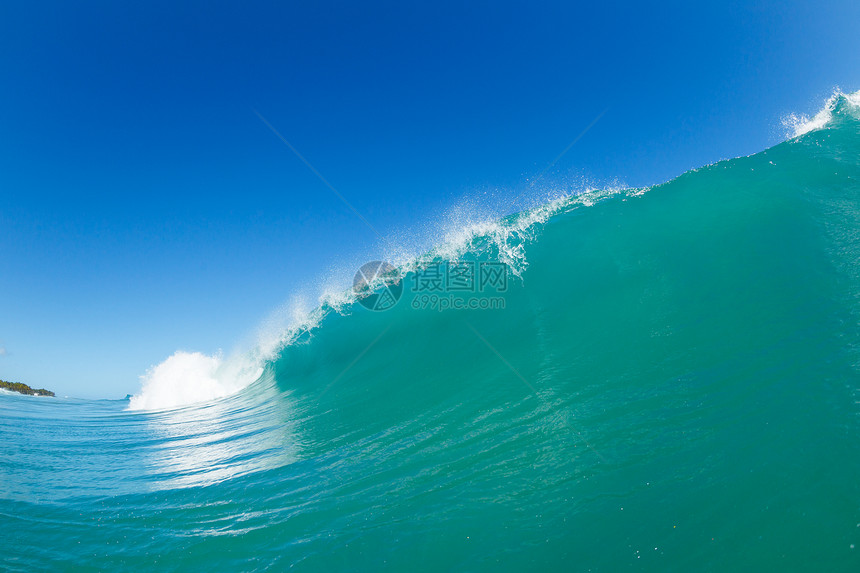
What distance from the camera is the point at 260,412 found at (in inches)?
317

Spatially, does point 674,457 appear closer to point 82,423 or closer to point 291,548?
point 291,548

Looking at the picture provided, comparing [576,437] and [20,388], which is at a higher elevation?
[20,388]

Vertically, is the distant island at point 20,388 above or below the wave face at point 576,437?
above

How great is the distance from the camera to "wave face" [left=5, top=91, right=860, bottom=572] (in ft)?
7.88

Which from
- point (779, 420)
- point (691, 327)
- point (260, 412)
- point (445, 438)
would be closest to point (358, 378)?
point (260, 412)

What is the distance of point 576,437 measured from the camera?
3.41 meters

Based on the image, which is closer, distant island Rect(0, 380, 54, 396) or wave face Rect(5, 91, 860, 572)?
wave face Rect(5, 91, 860, 572)

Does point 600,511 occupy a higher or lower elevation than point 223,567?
lower

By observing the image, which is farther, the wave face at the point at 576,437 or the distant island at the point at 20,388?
the distant island at the point at 20,388

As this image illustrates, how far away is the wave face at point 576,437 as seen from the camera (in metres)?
2.40

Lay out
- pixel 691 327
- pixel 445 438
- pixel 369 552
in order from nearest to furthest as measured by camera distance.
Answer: pixel 369 552 < pixel 445 438 < pixel 691 327

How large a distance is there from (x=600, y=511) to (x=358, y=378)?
19.5ft

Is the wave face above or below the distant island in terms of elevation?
below

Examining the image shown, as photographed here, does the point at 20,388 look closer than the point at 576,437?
No
